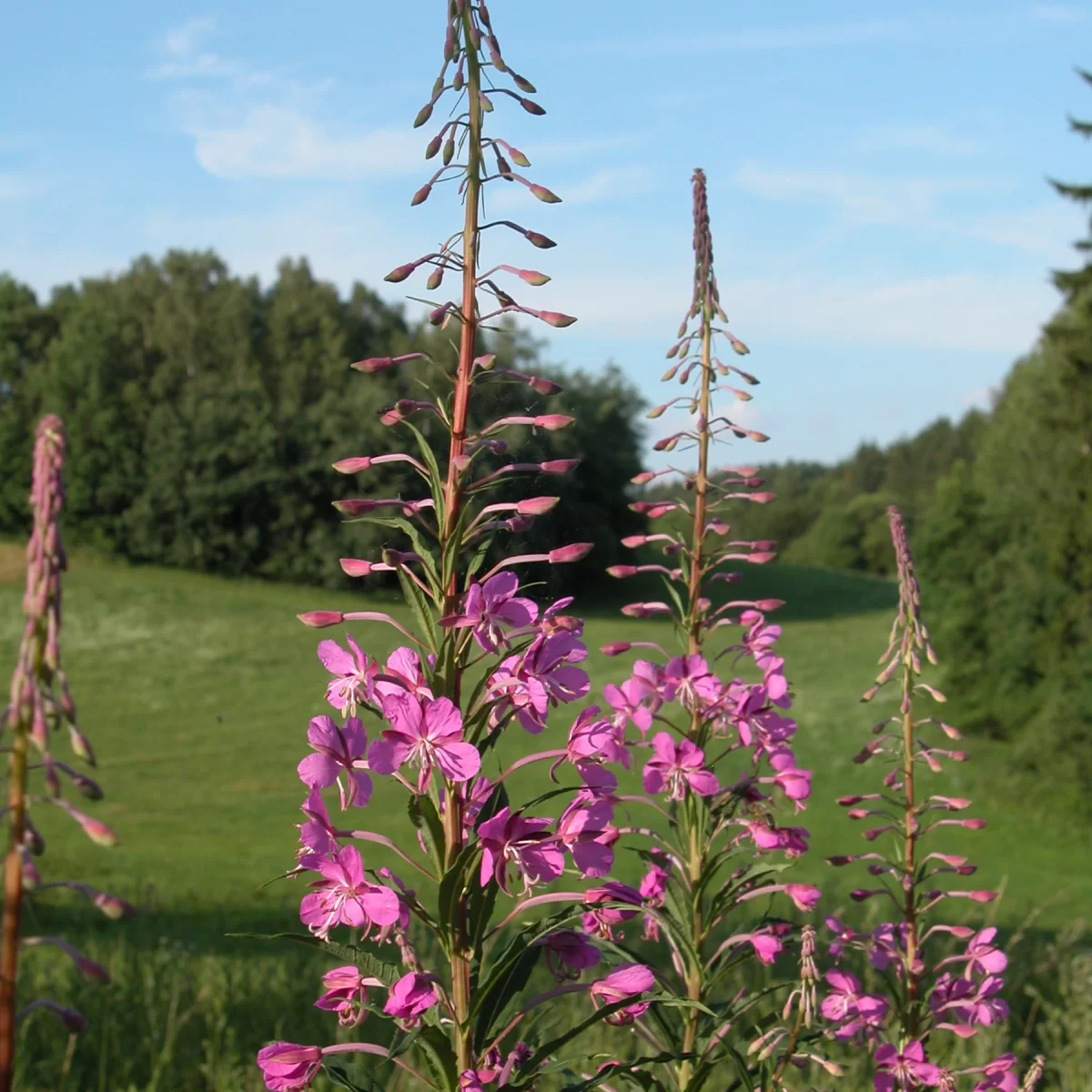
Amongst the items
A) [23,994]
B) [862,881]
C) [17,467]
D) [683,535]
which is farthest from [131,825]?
[17,467]

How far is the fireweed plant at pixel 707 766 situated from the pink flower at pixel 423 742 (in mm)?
645

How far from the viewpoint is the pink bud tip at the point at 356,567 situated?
1.98m

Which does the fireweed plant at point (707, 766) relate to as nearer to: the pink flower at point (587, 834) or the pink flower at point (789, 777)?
the pink flower at point (789, 777)

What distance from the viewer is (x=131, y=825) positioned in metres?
22.4

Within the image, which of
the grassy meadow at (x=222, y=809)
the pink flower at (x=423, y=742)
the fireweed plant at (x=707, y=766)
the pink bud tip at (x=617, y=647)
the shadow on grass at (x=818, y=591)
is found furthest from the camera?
the shadow on grass at (x=818, y=591)

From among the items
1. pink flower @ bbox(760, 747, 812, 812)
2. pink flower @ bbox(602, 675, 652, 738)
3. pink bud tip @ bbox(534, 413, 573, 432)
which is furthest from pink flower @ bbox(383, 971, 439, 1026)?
pink flower @ bbox(760, 747, 812, 812)

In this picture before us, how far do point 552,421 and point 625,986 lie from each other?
88 centimetres

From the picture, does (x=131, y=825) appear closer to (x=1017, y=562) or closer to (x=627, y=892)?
(x=1017, y=562)

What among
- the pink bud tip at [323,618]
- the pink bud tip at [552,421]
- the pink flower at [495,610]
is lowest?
the pink bud tip at [323,618]

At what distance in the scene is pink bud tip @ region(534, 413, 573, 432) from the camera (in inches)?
73.4

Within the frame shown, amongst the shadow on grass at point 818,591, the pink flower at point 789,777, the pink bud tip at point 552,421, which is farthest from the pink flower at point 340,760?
the shadow on grass at point 818,591

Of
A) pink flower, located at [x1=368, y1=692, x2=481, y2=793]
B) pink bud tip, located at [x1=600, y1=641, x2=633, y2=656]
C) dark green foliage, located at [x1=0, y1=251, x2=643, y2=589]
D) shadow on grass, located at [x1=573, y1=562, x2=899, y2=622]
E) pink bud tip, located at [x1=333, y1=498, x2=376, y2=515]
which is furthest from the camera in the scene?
shadow on grass, located at [x1=573, y1=562, x2=899, y2=622]

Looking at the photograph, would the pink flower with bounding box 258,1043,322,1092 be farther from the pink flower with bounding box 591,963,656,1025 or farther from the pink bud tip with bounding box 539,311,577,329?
the pink bud tip with bounding box 539,311,577,329

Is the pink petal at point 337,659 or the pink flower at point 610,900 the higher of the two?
the pink petal at point 337,659
